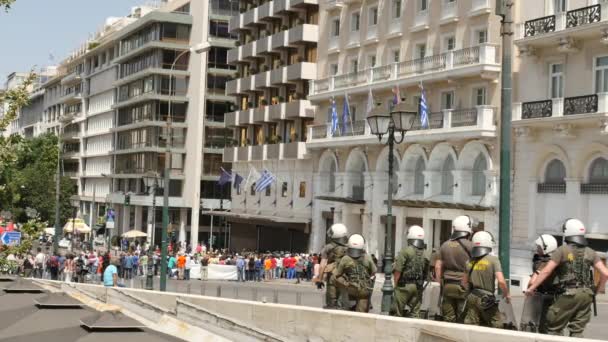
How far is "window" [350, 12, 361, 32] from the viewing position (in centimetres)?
5512

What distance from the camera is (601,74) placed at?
38.1 m

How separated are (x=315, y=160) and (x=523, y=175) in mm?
18872

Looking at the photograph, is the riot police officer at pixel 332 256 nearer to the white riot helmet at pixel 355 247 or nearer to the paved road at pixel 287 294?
the white riot helmet at pixel 355 247

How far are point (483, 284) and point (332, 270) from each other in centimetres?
401

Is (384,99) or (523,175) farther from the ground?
(384,99)

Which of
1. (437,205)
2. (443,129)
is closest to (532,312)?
(437,205)

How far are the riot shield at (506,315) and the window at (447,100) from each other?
34796mm

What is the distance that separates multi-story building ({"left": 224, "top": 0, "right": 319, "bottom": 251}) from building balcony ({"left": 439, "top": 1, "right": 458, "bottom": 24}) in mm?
14204

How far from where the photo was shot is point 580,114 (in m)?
37.9

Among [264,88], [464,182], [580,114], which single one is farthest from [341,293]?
[264,88]

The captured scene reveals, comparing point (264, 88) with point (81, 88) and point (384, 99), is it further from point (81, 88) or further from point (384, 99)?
point (81, 88)

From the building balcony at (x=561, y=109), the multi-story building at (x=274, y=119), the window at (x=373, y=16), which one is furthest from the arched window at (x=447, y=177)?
the multi-story building at (x=274, y=119)

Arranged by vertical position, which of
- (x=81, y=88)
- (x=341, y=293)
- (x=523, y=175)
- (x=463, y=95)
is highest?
(x=81, y=88)

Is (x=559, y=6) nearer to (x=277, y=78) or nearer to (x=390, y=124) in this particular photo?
(x=390, y=124)
